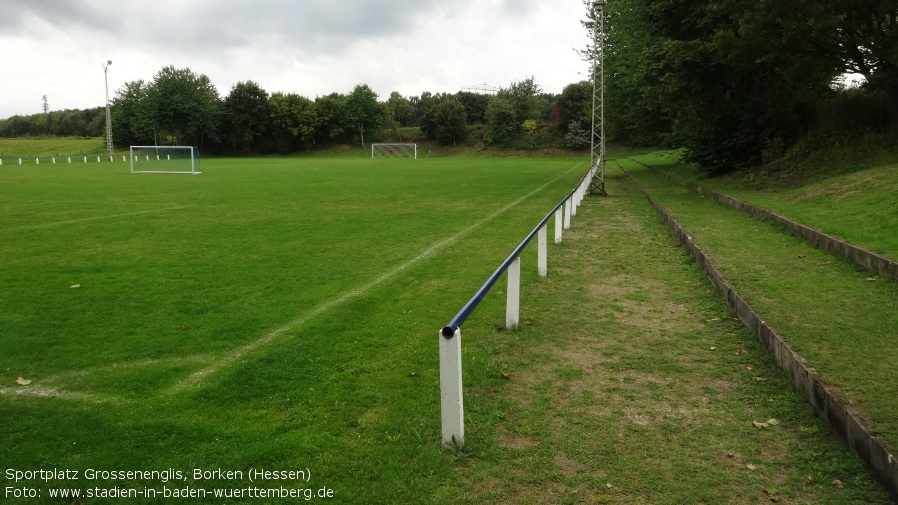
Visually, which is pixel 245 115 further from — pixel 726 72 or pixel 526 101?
pixel 726 72

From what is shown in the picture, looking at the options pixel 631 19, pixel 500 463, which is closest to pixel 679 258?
pixel 500 463

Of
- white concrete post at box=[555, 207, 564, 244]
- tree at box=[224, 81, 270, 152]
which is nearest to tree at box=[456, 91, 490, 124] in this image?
tree at box=[224, 81, 270, 152]

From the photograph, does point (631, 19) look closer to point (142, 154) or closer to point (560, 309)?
point (560, 309)

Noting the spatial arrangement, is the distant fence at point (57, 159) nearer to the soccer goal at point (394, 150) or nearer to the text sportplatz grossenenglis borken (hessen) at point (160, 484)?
the soccer goal at point (394, 150)

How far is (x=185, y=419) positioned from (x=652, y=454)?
125 inches

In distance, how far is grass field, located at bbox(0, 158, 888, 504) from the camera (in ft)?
11.8

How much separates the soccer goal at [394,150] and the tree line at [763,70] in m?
54.3

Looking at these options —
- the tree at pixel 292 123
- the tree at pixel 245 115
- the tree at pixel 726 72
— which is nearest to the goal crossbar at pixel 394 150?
the tree at pixel 292 123

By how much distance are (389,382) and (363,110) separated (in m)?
85.3

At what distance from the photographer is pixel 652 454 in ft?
12.6

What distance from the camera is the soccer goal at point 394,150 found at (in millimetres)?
80188

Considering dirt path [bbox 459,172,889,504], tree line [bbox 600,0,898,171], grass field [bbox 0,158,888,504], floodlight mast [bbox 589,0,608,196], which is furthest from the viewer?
floodlight mast [bbox 589,0,608,196]

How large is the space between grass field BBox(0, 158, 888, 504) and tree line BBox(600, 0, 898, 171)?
9937 millimetres

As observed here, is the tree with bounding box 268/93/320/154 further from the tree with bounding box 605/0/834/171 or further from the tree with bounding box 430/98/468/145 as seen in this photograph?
the tree with bounding box 605/0/834/171
